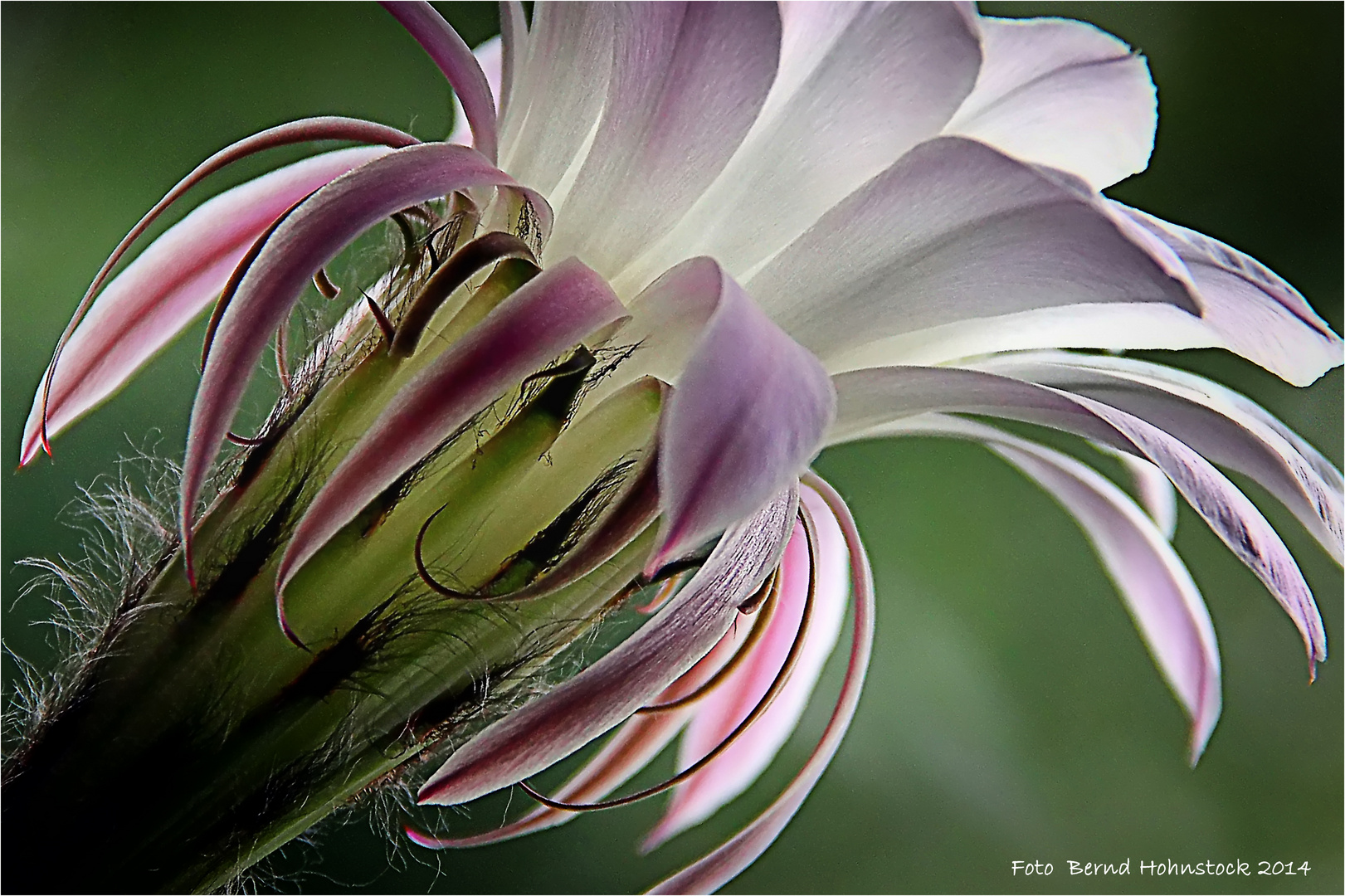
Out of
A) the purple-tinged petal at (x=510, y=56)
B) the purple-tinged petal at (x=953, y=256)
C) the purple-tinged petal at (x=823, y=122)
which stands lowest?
the purple-tinged petal at (x=953, y=256)

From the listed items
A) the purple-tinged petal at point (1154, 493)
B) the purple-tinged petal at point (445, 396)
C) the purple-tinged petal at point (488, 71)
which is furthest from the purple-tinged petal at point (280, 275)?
the purple-tinged petal at point (1154, 493)

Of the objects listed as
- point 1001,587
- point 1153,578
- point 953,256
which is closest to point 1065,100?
point 953,256

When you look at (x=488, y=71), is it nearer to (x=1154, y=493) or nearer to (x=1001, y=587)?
(x=1154, y=493)

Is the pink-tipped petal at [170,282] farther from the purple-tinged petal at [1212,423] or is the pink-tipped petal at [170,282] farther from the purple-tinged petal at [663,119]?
the purple-tinged petal at [1212,423]

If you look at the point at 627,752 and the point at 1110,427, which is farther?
the point at 627,752

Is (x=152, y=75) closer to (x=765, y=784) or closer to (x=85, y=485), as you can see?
(x=85, y=485)

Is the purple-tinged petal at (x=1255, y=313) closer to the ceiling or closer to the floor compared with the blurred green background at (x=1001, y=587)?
closer to the ceiling
